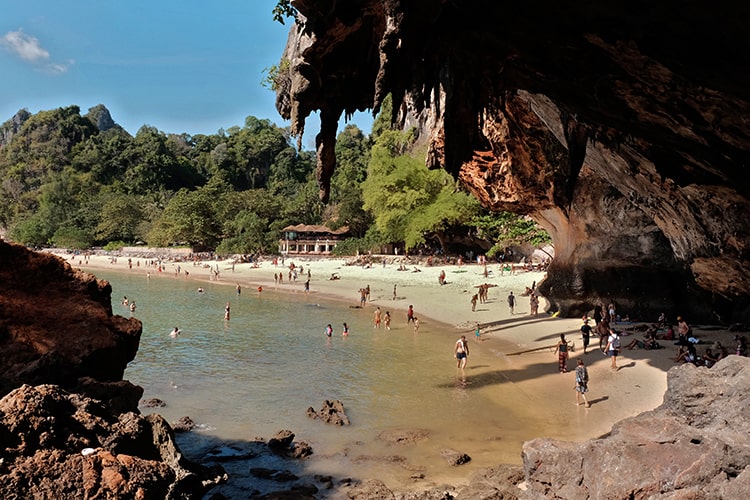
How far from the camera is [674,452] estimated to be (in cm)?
527

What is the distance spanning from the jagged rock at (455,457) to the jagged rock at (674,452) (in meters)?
3.23

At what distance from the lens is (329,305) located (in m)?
33.1

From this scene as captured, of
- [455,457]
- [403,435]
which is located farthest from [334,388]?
[455,457]

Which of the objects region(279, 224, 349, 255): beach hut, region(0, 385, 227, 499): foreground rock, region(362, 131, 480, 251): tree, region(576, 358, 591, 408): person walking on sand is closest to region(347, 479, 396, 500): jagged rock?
region(0, 385, 227, 499): foreground rock

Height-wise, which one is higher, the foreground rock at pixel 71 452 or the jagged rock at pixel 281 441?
the foreground rock at pixel 71 452

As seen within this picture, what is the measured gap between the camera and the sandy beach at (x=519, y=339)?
11.7 metres

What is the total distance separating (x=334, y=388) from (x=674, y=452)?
10.6 m

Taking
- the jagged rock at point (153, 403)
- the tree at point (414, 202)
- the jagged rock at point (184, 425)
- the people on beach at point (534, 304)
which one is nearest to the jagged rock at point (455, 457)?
the jagged rock at point (184, 425)

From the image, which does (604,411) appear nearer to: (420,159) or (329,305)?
(329,305)

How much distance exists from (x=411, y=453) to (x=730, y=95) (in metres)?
8.09

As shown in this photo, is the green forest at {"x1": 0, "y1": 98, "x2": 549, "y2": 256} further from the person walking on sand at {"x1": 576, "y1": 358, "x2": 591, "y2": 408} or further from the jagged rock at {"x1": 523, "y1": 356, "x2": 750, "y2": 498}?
the jagged rock at {"x1": 523, "y1": 356, "x2": 750, "y2": 498}

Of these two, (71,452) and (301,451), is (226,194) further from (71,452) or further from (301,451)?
(71,452)

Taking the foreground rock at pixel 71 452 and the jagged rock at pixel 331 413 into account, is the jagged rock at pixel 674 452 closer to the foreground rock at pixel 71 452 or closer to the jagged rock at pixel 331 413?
the foreground rock at pixel 71 452

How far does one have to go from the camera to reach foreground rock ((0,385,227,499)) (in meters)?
4.43
